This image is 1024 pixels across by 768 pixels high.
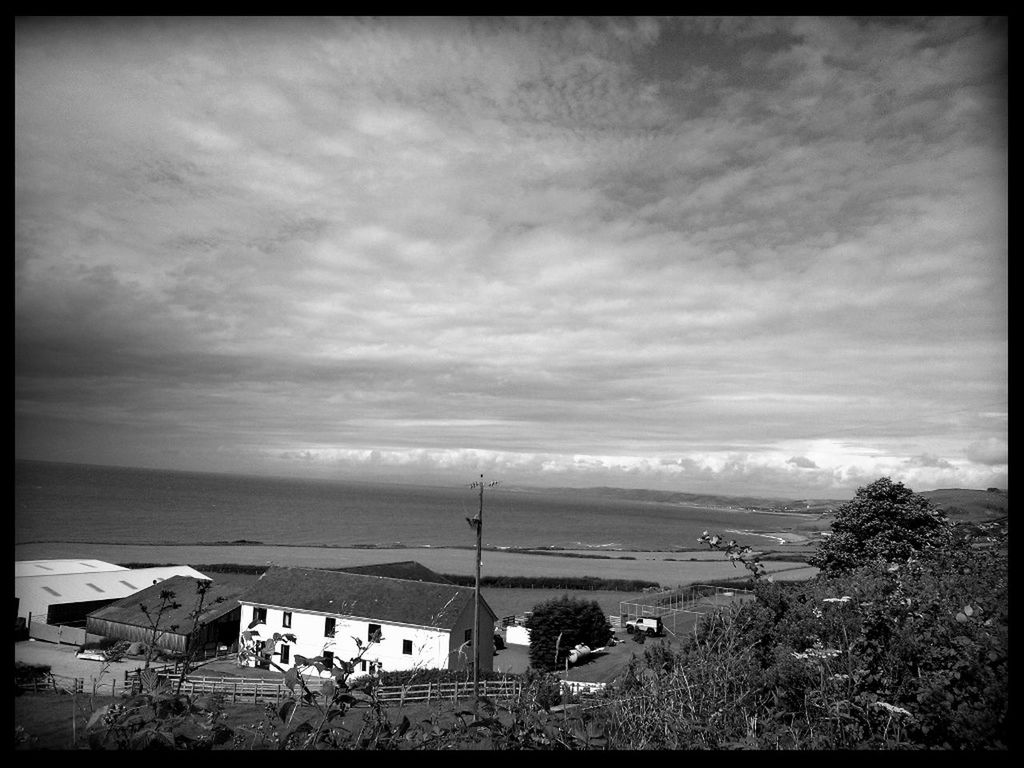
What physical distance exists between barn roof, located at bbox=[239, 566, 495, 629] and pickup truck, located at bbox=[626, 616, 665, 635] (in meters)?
4.77

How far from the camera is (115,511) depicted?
168 ft

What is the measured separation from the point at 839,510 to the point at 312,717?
52.3 feet

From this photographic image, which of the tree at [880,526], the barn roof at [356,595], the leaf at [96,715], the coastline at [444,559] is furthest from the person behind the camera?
the coastline at [444,559]

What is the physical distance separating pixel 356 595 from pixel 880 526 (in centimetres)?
1454

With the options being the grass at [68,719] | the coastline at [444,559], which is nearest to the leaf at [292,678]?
the grass at [68,719]

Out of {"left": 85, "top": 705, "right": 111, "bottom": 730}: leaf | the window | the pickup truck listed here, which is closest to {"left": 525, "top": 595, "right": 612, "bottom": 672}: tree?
the pickup truck

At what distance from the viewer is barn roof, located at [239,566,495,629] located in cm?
1653

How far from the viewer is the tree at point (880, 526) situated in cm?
1359

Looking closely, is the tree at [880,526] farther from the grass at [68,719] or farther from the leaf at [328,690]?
the leaf at [328,690]

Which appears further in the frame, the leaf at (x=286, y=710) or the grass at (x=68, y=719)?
the leaf at (x=286, y=710)

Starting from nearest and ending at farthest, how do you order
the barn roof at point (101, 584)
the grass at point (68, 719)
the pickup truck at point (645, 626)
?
1. the grass at point (68, 719)
2. the pickup truck at point (645, 626)
3. the barn roof at point (101, 584)

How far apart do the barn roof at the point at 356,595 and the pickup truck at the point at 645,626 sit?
477 cm

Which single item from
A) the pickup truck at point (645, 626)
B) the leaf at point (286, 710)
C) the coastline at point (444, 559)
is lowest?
the coastline at point (444, 559)
